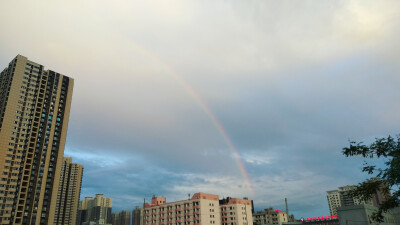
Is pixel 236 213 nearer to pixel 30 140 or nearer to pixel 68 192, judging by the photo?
pixel 30 140

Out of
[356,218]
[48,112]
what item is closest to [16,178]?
[48,112]

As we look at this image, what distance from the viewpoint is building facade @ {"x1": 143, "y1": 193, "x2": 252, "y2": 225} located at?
444ft

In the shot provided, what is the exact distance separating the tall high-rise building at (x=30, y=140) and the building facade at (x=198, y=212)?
49118 mm

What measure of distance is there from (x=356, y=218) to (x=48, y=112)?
128995mm

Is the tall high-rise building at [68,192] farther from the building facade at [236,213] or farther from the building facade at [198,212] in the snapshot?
the building facade at [236,213]

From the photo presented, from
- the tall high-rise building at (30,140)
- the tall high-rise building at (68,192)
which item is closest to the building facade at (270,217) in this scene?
the tall high-rise building at (30,140)

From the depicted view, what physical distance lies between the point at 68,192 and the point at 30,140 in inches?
3084

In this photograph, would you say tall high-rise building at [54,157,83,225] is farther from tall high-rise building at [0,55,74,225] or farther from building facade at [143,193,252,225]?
building facade at [143,193,252,225]

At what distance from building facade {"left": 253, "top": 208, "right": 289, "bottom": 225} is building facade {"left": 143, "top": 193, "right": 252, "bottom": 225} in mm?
28217

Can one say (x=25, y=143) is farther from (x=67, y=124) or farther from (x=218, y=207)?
(x=218, y=207)

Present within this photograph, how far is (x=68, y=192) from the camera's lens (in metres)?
190

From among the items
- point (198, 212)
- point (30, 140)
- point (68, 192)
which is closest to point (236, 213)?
point (198, 212)

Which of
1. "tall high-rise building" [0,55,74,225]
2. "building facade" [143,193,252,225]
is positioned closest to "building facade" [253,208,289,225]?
"building facade" [143,193,252,225]

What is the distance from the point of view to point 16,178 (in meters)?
114
